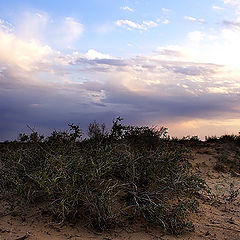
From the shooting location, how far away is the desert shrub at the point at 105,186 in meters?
4.62

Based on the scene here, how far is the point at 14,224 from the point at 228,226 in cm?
321

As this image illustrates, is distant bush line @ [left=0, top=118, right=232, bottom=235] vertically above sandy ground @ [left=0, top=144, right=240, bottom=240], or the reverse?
distant bush line @ [left=0, top=118, right=232, bottom=235]

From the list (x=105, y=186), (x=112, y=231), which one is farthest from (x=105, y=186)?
(x=112, y=231)

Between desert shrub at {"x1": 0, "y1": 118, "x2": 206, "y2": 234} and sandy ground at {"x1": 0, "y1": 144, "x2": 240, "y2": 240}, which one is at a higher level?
desert shrub at {"x1": 0, "y1": 118, "x2": 206, "y2": 234}

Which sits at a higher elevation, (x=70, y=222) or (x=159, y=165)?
(x=159, y=165)

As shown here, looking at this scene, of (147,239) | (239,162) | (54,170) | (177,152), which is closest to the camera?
(147,239)

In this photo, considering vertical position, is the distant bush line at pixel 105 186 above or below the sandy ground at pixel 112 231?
above

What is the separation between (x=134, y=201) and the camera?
509cm

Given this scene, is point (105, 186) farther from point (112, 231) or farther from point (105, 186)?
point (112, 231)

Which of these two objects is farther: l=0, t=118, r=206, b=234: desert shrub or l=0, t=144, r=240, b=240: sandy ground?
l=0, t=118, r=206, b=234: desert shrub

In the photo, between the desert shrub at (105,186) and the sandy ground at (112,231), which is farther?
the desert shrub at (105,186)

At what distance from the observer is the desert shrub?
15.2ft

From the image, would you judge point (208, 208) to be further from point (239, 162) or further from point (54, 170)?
point (239, 162)

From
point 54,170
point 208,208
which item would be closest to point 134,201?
point 54,170
